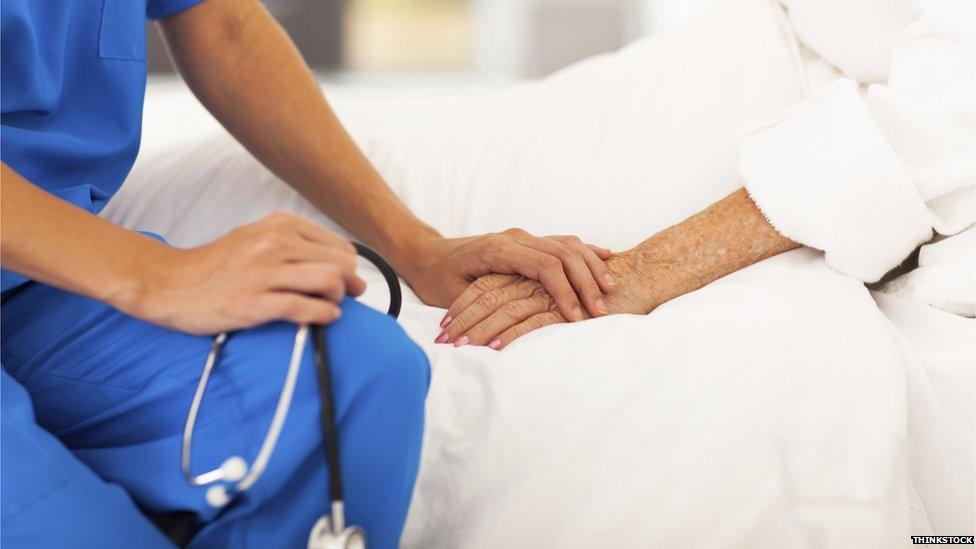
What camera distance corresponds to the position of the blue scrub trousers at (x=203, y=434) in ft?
2.32

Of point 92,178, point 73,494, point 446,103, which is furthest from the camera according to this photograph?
point 446,103

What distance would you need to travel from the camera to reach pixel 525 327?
3.45 ft

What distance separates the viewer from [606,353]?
3.02 feet

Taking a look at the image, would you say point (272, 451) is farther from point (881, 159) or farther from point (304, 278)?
point (881, 159)

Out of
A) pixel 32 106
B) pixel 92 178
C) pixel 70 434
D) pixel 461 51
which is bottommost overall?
pixel 461 51

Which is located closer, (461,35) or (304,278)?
(304,278)

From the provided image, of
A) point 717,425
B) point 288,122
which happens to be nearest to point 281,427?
point 717,425

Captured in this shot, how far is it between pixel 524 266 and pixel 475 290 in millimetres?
62

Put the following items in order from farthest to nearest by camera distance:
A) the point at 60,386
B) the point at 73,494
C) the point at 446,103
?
the point at 446,103 → the point at 60,386 → the point at 73,494

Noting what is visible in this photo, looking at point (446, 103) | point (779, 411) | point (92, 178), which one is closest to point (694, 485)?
point (779, 411)

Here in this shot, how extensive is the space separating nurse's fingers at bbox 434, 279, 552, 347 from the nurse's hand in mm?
332

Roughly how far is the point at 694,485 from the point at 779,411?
0.10m

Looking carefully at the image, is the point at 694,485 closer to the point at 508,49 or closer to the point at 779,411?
the point at 779,411

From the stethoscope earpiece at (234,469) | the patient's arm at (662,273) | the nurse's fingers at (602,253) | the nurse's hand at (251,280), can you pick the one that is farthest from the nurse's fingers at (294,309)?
the nurse's fingers at (602,253)
